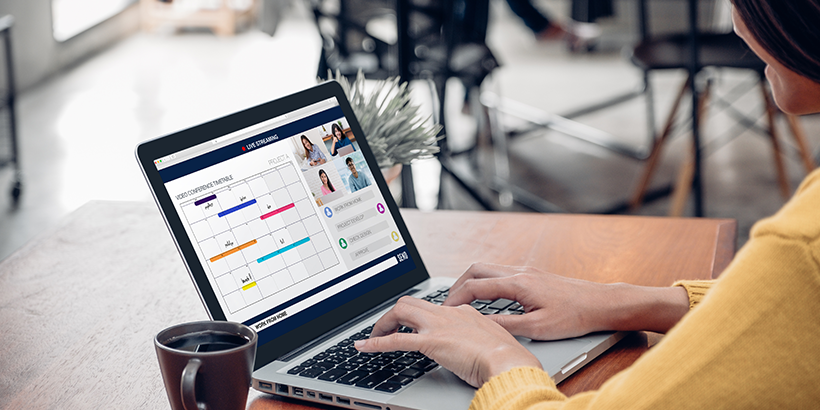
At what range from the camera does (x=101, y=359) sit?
752mm

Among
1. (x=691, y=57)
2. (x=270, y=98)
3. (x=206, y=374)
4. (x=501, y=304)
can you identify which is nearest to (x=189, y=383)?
(x=206, y=374)

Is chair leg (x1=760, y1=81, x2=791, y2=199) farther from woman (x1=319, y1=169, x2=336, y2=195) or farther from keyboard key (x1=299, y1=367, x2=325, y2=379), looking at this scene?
keyboard key (x1=299, y1=367, x2=325, y2=379)

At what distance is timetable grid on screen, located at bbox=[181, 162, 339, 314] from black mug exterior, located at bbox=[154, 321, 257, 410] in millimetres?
146

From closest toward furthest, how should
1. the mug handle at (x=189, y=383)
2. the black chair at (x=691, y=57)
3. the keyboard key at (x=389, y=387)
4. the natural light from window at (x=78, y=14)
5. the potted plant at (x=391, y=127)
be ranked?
the mug handle at (x=189, y=383), the keyboard key at (x=389, y=387), the potted plant at (x=391, y=127), the black chair at (x=691, y=57), the natural light from window at (x=78, y=14)

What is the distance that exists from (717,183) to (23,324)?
3172 mm

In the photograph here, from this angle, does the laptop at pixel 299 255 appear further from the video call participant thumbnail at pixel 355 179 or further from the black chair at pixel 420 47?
the black chair at pixel 420 47

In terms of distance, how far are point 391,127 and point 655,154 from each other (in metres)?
2.00

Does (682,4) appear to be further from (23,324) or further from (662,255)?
(23,324)

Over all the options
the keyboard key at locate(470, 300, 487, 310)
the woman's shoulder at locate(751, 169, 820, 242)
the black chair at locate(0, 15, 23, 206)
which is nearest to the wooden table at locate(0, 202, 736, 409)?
→ the keyboard key at locate(470, 300, 487, 310)

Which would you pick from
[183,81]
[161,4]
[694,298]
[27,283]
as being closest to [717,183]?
[694,298]

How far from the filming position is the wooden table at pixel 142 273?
0.71 metres

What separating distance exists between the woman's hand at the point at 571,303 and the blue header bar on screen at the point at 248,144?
0.24 meters

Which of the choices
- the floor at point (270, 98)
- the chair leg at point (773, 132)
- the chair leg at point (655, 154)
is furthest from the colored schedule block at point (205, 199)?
the chair leg at point (773, 132)

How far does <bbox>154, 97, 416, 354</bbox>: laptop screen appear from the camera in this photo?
0.73m
